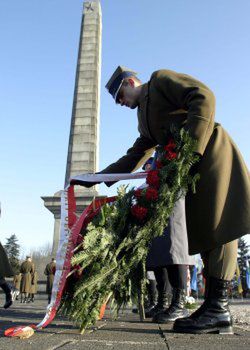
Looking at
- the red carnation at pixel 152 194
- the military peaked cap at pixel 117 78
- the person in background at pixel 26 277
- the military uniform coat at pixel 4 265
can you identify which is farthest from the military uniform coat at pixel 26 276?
the red carnation at pixel 152 194

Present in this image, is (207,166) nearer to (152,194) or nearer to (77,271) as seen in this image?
(152,194)

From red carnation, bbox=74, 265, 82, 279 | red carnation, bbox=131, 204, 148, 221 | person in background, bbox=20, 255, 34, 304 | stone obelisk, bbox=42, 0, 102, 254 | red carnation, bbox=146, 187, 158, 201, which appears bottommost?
person in background, bbox=20, 255, 34, 304

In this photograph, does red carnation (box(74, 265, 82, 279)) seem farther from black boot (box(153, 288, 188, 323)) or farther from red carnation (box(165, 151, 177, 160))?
black boot (box(153, 288, 188, 323))

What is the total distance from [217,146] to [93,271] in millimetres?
1047

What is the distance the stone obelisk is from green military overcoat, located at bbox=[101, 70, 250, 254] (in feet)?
42.1

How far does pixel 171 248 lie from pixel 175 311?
50 centimetres

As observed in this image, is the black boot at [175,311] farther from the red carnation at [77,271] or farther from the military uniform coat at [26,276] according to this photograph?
the military uniform coat at [26,276]

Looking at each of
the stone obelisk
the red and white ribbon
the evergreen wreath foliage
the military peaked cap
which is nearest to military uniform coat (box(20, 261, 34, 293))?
the stone obelisk

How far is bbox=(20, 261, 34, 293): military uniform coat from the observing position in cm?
1363

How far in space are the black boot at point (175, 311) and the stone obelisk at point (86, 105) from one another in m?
12.2

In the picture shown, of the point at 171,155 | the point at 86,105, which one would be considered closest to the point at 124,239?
the point at 171,155

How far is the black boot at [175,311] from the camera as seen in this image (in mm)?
3170

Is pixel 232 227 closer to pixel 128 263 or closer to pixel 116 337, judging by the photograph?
pixel 128 263

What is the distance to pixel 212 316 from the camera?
233cm
